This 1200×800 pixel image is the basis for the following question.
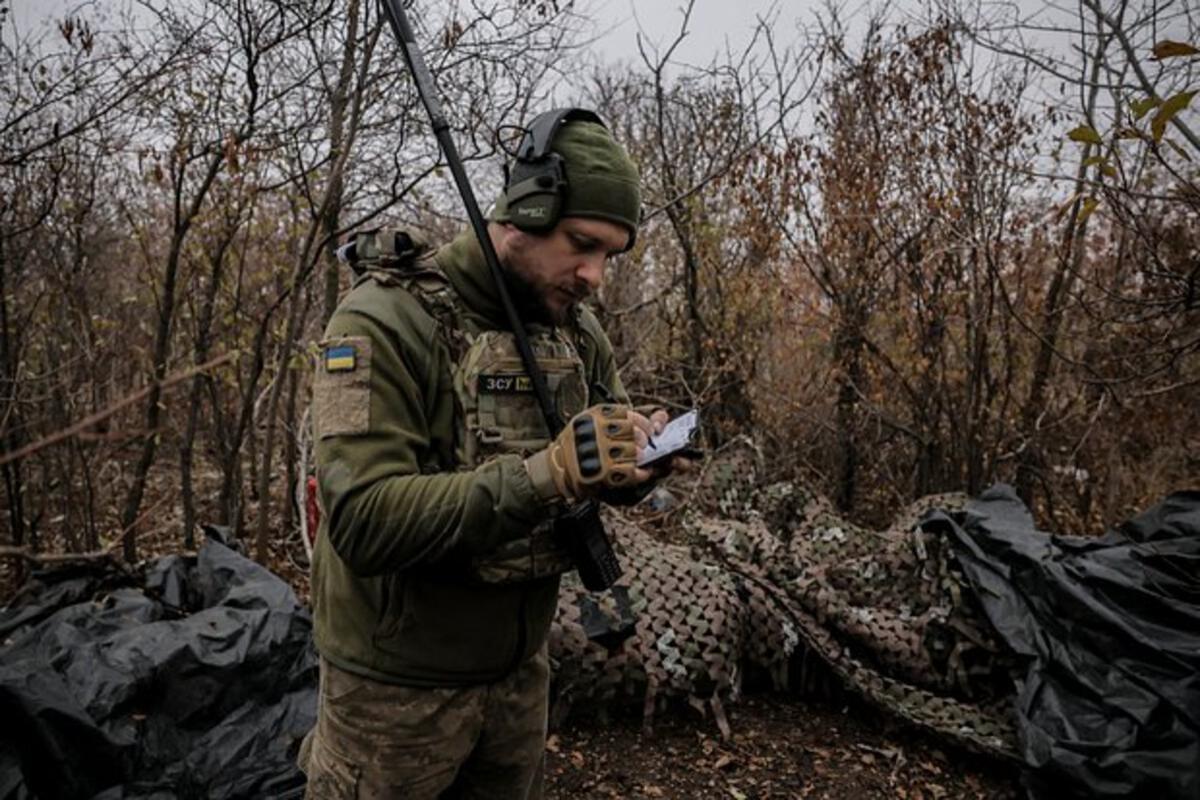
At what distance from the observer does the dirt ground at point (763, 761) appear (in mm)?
2895

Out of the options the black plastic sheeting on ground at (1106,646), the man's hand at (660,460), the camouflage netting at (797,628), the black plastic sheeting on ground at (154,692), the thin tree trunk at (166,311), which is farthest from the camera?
the thin tree trunk at (166,311)

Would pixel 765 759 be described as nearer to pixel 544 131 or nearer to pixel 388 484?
pixel 388 484

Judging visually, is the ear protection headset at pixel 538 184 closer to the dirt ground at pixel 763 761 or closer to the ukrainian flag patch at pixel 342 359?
the ukrainian flag patch at pixel 342 359

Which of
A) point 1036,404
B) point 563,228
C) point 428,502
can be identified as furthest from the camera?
point 1036,404

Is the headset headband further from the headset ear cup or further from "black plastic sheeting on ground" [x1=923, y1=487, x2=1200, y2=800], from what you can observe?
"black plastic sheeting on ground" [x1=923, y1=487, x2=1200, y2=800]

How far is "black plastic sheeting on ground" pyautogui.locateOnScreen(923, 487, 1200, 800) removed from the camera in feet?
8.29

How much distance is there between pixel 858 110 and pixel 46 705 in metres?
5.44

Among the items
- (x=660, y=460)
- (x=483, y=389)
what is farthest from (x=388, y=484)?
(x=660, y=460)

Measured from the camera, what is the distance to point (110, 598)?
9.54ft

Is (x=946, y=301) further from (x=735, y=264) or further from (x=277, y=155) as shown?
(x=277, y=155)

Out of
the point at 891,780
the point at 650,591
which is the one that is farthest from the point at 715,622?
the point at 891,780

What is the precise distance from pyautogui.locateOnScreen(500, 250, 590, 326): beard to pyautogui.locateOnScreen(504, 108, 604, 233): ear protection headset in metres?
0.10

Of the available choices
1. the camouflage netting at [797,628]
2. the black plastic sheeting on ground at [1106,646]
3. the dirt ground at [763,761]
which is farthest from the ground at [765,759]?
the black plastic sheeting on ground at [1106,646]

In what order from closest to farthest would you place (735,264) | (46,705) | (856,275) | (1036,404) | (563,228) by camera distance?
(563,228) < (46,705) < (1036,404) < (856,275) < (735,264)
